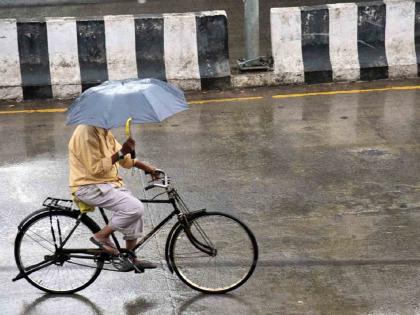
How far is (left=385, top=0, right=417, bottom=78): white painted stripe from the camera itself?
10914 millimetres

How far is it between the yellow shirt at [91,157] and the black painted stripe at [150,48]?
17.3 ft

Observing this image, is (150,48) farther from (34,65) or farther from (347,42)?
(347,42)

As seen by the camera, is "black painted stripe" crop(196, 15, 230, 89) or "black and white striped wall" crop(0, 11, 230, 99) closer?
"black and white striped wall" crop(0, 11, 230, 99)

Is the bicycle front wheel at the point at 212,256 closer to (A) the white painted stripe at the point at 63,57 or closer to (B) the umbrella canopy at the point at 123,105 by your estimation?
(B) the umbrella canopy at the point at 123,105

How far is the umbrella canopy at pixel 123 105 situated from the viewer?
507 cm

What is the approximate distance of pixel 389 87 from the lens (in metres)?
10.6

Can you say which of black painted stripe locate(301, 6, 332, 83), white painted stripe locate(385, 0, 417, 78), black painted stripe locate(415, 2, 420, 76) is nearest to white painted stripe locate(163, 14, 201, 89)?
black painted stripe locate(301, 6, 332, 83)

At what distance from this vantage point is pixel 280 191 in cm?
757

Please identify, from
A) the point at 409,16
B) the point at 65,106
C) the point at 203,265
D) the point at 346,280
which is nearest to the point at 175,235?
the point at 203,265

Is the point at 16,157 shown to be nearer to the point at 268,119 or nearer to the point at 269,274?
the point at 268,119

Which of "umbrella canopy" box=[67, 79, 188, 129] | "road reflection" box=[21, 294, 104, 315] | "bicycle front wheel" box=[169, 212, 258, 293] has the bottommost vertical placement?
"road reflection" box=[21, 294, 104, 315]

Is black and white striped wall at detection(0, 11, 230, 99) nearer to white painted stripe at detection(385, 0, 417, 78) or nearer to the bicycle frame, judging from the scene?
white painted stripe at detection(385, 0, 417, 78)

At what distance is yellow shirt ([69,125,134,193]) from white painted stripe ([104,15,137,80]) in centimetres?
530

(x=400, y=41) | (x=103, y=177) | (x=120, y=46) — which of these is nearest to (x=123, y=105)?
(x=103, y=177)
